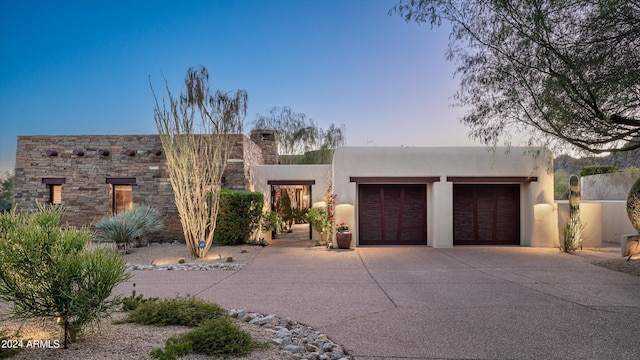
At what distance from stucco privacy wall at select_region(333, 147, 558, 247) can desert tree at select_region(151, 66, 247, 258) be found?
396cm

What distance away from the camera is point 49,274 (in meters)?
3.26

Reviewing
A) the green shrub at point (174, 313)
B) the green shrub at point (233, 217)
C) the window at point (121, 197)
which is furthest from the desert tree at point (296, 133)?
the green shrub at point (174, 313)

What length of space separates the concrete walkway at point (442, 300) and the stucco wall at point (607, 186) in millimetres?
8537

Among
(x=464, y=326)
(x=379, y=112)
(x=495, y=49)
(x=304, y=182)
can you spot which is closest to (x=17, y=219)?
(x=464, y=326)

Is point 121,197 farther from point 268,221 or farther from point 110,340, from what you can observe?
point 110,340

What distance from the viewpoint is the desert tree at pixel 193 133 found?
9.78 m

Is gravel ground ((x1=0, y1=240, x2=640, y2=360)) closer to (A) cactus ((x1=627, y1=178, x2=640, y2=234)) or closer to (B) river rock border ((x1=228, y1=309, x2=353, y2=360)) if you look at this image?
(B) river rock border ((x1=228, y1=309, x2=353, y2=360))

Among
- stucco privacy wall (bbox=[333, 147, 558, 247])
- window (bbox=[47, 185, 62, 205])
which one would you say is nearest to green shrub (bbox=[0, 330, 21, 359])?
stucco privacy wall (bbox=[333, 147, 558, 247])

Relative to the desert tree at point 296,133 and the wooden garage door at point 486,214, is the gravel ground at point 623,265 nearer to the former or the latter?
the wooden garage door at point 486,214

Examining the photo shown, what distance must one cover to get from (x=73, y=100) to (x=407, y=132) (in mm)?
14699

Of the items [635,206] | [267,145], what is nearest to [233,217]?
[267,145]

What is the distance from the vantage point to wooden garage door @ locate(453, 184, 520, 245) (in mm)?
12633

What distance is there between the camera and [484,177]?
12.1 metres

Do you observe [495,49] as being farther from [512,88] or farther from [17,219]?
[17,219]
